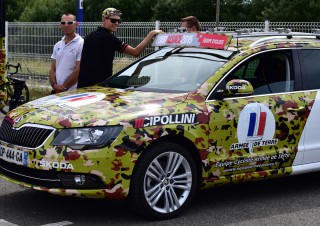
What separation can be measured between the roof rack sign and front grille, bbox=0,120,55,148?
74.6 inches

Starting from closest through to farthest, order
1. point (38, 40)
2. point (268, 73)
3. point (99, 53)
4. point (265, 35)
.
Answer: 1. point (268, 73)
2. point (265, 35)
3. point (99, 53)
4. point (38, 40)

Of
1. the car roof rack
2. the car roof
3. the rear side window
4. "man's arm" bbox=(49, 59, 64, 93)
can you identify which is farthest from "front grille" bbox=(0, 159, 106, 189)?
"man's arm" bbox=(49, 59, 64, 93)

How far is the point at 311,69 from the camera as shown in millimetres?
7215

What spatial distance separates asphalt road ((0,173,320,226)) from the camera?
6.16 meters

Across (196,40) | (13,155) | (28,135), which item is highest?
(196,40)

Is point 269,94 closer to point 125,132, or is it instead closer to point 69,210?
point 125,132

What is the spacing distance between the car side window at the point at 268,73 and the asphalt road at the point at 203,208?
1070 mm

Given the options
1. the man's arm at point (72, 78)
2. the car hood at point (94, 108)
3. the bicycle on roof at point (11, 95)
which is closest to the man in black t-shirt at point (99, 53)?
the man's arm at point (72, 78)

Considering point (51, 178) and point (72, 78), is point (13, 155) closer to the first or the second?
point (51, 178)

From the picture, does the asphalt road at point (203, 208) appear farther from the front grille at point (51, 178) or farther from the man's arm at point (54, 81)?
the man's arm at point (54, 81)

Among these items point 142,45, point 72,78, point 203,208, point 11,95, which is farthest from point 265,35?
point 11,95

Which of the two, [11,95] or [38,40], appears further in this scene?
[38,40]

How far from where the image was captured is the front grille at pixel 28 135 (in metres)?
5.93

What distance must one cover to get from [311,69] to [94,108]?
236cm
